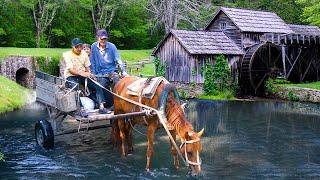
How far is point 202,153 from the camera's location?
14.0 m

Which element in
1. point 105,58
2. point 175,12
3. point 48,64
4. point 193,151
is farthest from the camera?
point 175,12

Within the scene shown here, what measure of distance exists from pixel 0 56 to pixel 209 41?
51.3 ft

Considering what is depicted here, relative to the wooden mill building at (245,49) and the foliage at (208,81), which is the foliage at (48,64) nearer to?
the wooden mill building at (245,49)

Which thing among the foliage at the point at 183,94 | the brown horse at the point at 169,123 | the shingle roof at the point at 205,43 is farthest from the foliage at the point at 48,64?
the brown horse at the point at 169,123

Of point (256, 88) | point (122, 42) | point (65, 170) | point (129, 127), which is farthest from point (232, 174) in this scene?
point (122, 42)

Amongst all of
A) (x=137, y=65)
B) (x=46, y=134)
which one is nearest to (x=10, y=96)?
(x=46, y=134)

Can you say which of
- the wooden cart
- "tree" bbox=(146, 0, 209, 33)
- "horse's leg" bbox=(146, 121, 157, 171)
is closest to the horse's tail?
"horse's leg" bbox=(146, 121, 157, 171)

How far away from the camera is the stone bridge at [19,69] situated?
1362 inches

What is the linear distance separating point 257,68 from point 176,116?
82.3ft

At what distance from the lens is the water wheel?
33438 millimetres

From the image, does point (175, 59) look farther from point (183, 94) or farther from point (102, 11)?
point (102, 11)

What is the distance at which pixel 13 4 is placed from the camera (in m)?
46.5

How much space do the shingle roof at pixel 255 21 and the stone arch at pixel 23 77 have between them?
16052 millimetres

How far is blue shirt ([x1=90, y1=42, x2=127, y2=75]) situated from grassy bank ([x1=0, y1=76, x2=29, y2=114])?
1169 cm
